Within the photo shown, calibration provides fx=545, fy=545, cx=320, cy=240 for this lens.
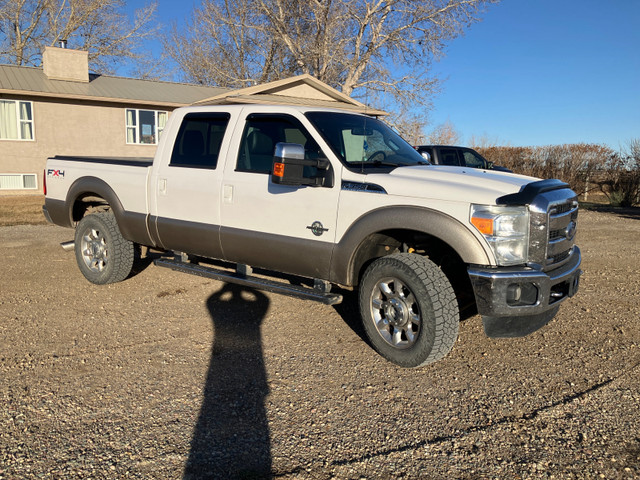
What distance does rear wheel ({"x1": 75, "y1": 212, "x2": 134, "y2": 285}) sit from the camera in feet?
21.1

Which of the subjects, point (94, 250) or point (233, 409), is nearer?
point (233, 409)

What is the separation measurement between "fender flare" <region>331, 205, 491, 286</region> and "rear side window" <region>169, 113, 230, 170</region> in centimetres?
173

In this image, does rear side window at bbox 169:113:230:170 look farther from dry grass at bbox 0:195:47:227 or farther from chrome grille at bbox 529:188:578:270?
dry grass at bbox 0:195:47:227

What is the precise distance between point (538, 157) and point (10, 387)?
21781 mm

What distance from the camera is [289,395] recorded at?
3.83 metres

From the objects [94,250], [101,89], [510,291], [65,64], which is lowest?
[94,250]

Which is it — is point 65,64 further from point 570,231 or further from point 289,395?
point 570,231

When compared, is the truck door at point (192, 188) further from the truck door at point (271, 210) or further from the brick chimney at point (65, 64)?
the brick chimney at point (65, 64)

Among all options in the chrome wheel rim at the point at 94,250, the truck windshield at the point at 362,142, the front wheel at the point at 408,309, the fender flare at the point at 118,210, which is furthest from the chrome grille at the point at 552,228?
the chrome wheel rim at the point at 94,250

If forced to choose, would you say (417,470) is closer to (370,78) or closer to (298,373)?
(298,373)

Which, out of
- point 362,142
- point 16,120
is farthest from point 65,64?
point 362,142

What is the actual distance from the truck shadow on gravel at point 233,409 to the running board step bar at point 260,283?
1.41ft

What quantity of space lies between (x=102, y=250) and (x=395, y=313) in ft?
13.0

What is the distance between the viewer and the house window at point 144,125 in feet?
69.0
